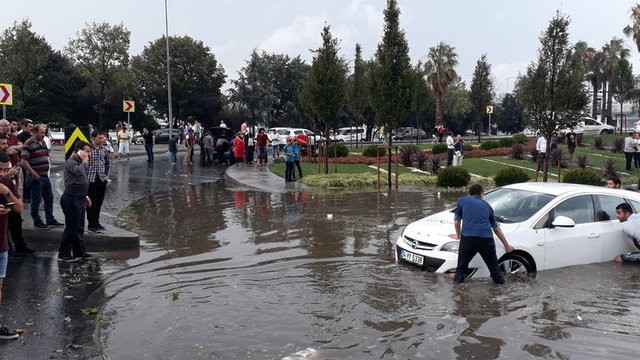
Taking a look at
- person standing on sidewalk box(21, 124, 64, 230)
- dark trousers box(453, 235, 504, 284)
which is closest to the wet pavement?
dark trousers box(453, 235, 504, 284)

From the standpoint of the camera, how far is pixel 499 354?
5.78 m

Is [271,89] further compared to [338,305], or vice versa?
[271,89]

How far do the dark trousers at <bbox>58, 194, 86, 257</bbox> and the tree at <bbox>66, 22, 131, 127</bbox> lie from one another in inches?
1766

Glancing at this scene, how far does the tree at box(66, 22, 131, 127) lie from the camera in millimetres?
50188

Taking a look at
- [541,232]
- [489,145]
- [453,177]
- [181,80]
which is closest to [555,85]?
[453,177]

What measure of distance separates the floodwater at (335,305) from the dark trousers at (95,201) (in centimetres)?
98

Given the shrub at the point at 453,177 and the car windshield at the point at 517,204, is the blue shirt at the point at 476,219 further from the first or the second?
the shrub at the point at 453,177

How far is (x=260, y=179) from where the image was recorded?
21500mm

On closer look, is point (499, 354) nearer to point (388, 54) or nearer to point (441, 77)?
point (388, 54)

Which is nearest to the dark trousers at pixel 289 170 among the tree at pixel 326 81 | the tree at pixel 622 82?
the tree at pixel 326 81

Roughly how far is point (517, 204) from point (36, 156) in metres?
7.66

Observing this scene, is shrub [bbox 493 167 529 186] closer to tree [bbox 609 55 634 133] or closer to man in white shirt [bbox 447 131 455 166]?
man in white shirt [bbox 447 131 455 166]

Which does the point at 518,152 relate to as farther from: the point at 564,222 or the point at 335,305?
the point at 335,305

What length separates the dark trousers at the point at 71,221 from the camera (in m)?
8.88
